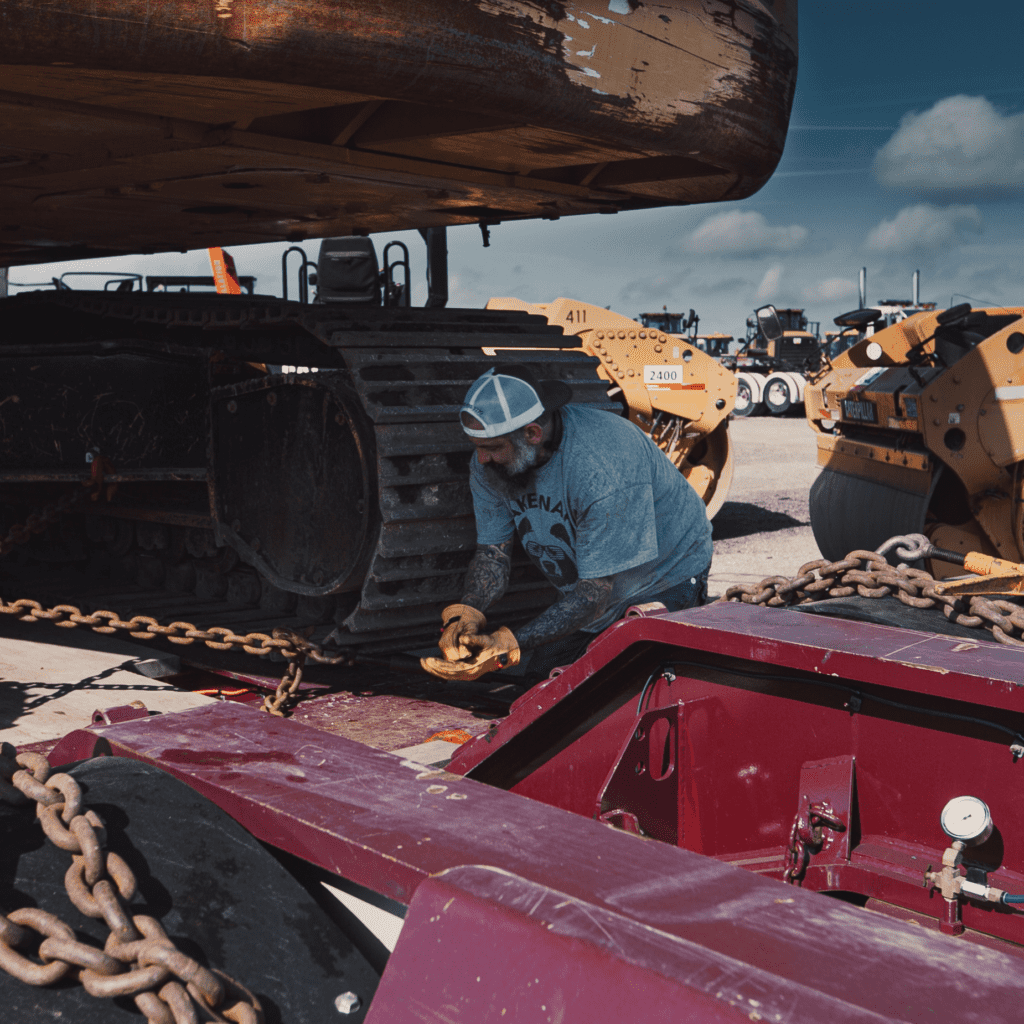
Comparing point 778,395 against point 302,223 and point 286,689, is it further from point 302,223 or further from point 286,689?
point 286,689

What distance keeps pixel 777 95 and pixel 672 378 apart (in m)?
7.02

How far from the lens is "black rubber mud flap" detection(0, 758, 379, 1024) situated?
1.27 meters

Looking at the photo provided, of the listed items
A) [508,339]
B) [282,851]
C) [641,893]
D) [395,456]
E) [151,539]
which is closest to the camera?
[641,893]

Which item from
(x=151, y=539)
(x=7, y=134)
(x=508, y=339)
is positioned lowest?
(x=151, y=539)

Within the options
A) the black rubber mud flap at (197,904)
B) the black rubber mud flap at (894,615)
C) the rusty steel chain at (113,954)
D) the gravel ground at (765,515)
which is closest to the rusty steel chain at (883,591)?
the black rubber mud flap at (894,615)

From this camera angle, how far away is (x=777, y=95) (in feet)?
10.2

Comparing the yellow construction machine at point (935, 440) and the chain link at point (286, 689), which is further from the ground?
the yellow construction machine at point (935, 440)

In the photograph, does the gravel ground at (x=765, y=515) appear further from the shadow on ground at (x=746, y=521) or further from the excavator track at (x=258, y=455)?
the excavator track at (x=258, y=455)

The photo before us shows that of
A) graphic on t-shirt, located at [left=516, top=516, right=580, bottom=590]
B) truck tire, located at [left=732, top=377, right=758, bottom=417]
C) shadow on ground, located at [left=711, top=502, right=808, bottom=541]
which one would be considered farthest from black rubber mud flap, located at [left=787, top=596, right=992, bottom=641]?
truck tire, located at [left=732, top=377, right=758, bottom=417]

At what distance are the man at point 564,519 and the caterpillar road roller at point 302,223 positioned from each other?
0.33 metres

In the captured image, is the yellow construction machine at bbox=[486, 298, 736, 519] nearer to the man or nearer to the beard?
the man

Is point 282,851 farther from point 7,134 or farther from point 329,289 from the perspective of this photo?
point 329,289

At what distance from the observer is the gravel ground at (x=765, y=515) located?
9.41m

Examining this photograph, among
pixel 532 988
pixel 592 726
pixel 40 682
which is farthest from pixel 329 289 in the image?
pixel 532 988
